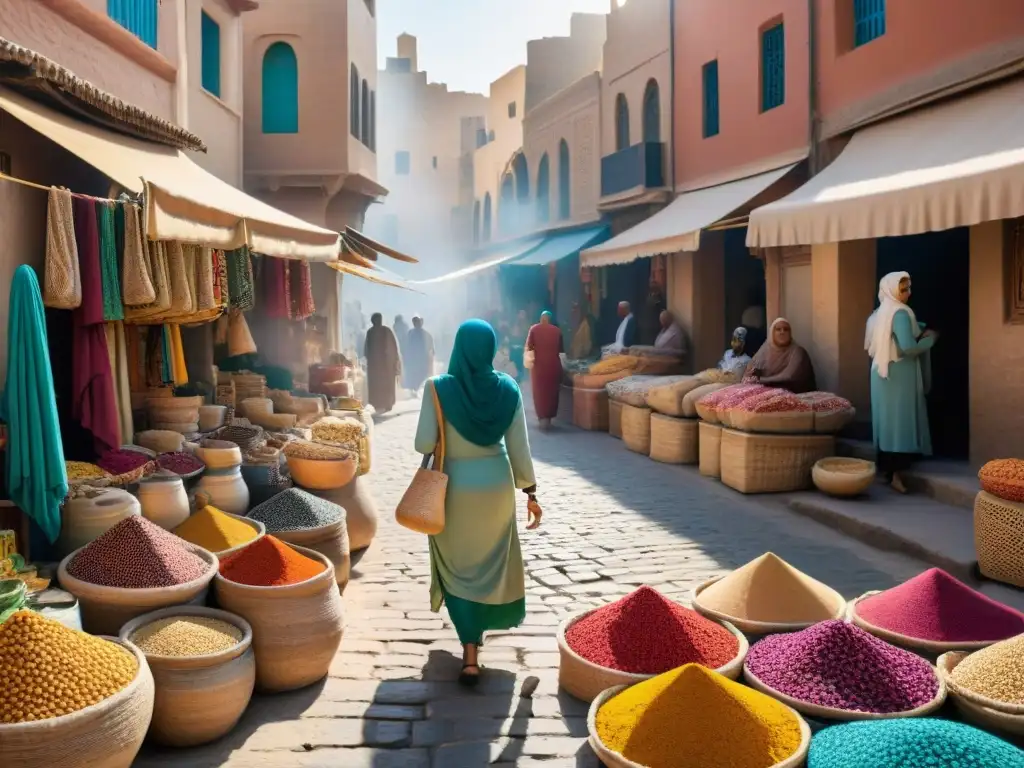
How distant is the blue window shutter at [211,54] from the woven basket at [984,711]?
12.2 meters

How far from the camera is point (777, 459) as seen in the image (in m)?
8.82

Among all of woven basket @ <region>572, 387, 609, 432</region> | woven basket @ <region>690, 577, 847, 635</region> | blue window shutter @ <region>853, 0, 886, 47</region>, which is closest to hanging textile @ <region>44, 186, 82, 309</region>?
woven basket @ <region>690, 577, 847, 635</region>

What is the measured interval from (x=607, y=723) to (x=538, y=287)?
2295 centimetres

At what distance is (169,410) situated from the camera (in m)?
7.66

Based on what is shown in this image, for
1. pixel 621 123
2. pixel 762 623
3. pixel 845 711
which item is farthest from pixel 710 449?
pixel 621 123

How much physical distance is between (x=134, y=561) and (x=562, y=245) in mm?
17817

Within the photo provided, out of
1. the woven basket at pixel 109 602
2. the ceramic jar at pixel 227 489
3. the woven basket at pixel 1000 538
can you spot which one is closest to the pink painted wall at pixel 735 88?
the woven basket at pixel 1000 538

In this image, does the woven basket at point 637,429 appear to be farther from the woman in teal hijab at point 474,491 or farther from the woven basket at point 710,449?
the woman in teal hijab at point 474,491

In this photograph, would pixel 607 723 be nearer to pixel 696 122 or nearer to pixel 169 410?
pixel 169 410

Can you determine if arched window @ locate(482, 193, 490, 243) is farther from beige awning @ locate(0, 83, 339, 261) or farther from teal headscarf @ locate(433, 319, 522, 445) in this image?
teal headscarf @ locate(433, 319, 522, 445)

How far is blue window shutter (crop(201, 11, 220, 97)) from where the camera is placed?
42.7ft

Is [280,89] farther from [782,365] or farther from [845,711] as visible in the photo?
[845,711]

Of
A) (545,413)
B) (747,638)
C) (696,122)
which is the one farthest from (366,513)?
(696,122)

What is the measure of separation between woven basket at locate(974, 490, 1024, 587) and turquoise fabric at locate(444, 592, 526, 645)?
10.00ft
